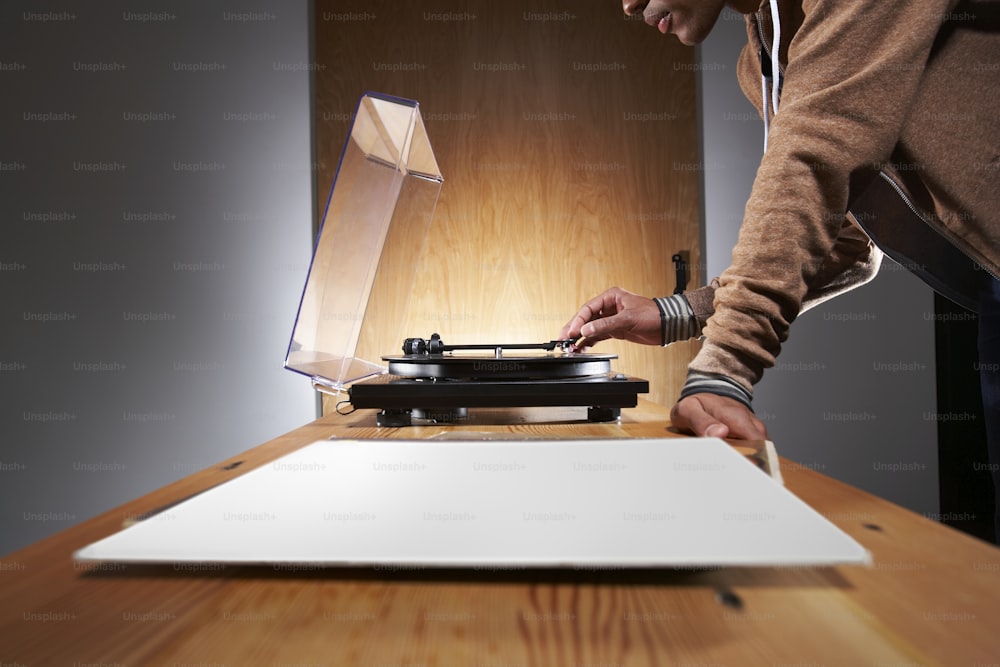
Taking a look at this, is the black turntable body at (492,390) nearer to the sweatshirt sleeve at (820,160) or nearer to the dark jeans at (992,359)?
the sweatshirt sleeve at (820,160)

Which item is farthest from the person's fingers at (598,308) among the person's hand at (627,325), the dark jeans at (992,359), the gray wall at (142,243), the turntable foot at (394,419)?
the gray wall at (142,243)

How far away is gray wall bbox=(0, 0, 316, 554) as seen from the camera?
240 cm

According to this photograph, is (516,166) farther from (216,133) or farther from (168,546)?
(168,546)

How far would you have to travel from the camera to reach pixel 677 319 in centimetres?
120

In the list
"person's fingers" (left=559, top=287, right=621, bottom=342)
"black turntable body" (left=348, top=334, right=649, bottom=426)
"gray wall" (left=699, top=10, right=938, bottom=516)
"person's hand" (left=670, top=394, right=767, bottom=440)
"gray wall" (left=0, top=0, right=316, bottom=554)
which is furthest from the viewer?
"gray wall" (left=699, top=10, right=938, bottom=516)

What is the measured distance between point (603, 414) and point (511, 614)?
0.63 meters

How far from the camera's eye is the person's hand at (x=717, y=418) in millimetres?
627

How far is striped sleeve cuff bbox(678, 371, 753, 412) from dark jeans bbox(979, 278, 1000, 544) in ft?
2.13

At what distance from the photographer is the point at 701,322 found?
1202mm

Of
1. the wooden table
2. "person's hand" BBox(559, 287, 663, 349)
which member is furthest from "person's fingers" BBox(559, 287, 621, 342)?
the wooden table

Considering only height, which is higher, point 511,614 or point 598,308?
point 598,308

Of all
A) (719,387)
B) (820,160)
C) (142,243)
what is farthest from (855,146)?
(142,243)

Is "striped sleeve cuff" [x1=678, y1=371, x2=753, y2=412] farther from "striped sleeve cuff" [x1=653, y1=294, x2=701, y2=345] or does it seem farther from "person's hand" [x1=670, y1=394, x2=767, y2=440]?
"striped sleeve cuff" [x1=653, y1=294, x2=701, y2=345]

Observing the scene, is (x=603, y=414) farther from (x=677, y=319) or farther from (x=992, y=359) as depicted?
(x=992, y=359)
